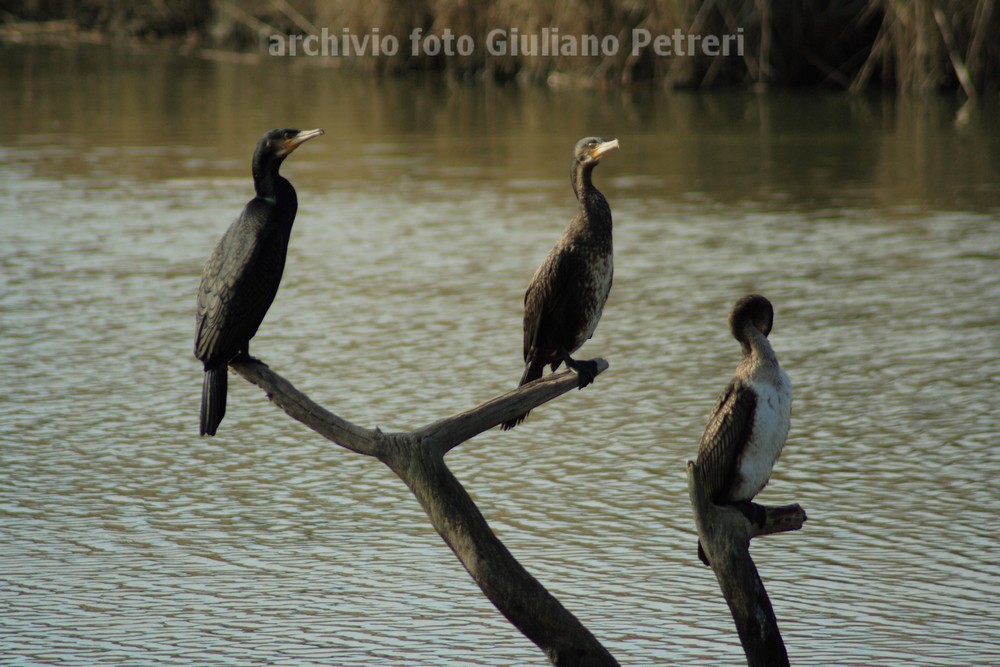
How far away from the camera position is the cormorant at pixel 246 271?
12.2ft

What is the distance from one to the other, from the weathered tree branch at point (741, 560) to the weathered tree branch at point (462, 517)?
1.15 feet

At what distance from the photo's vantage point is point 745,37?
1717 centimetres

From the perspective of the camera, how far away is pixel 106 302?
8406 mm

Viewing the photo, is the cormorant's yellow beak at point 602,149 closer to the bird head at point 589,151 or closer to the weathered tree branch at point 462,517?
the bird head at point 589,151

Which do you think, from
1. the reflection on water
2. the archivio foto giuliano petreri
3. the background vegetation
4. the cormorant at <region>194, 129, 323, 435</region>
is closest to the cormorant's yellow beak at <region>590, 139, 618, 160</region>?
the cormorant at <region>194, 129, 323, 435</region>

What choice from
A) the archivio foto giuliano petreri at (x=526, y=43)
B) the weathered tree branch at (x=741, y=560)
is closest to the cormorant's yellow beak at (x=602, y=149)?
the weathered tree branch at (x=741, y=560)

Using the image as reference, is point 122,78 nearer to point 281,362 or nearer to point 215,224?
point 215,224

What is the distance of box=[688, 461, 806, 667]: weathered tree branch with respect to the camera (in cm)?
→ 333

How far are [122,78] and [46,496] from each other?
50.7ft

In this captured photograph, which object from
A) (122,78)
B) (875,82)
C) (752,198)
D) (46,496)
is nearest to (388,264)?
(752,198)

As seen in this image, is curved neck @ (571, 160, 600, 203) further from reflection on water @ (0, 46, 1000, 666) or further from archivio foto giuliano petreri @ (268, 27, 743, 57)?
archivio foto giuliano petreri @ (268, 27, 743, 57)

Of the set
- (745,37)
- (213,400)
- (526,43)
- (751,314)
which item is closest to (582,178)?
(751,314)

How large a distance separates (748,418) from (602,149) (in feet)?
2.48

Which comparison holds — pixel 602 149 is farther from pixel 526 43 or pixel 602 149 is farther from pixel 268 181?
pixel 526 43
